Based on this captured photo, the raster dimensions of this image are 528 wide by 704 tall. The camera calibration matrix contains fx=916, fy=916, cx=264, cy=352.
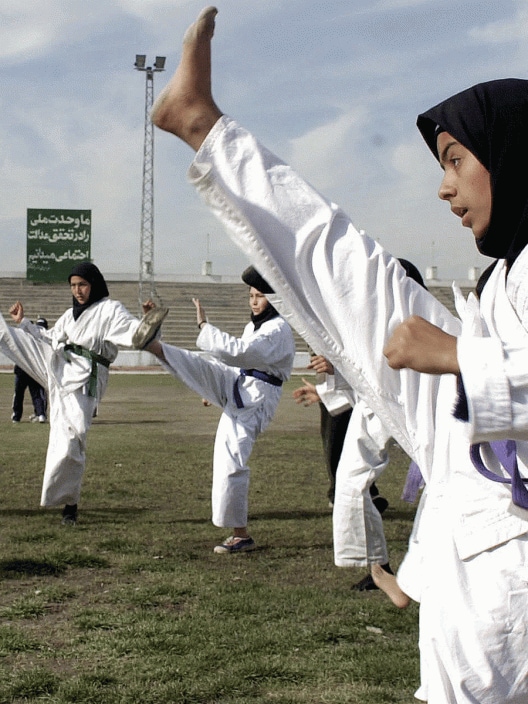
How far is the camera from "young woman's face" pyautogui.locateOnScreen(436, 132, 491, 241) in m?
1.84

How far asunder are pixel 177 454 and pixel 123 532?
501cm

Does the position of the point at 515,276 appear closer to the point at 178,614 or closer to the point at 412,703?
the point at 412,703

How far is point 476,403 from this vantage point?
148 centimetres

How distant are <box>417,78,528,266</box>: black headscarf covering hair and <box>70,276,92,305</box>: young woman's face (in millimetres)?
6597

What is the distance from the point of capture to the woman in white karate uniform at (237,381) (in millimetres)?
6820

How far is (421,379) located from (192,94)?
769 millimetres

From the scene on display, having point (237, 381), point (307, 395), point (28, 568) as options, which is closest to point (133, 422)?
point (237, 381)

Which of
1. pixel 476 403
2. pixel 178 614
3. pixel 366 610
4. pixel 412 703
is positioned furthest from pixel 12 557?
pixel 476 403

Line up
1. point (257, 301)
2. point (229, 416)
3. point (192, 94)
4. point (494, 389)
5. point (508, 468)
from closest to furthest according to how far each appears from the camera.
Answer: point (494, 389)
point (508, 468)
point (192, 94)
point (257, 301)
point (229, 416)

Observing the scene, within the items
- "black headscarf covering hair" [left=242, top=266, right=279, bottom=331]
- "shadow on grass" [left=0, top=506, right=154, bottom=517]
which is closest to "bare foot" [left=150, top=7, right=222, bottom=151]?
"black headscarf covering hair" [left=242, top=266, right=279, bottom=331]

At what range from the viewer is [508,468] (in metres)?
1.76

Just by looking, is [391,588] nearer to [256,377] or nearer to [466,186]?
[466,186]

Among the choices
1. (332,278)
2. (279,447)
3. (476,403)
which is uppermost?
(332,278)

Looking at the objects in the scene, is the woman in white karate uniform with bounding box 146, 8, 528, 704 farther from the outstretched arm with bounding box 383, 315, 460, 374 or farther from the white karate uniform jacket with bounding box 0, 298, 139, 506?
the white karate uniform jacket with bounding box 0, 298, 139, 506
